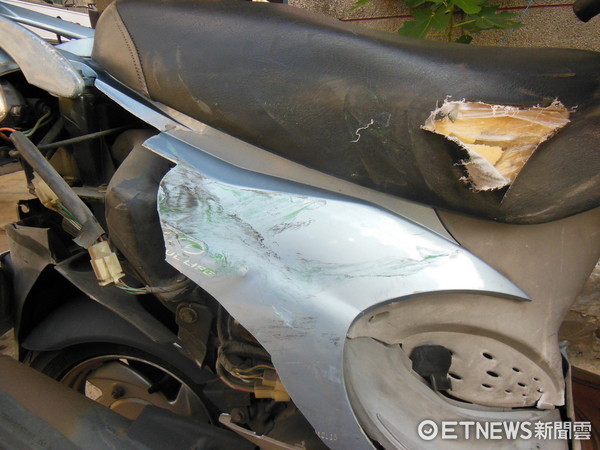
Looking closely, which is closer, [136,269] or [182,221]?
[182,221]

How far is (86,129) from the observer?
113 cm

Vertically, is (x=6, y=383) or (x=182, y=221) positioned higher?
(x=182, y=221)

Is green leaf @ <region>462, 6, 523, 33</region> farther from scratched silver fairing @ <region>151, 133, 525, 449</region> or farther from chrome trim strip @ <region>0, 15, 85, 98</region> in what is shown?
chrome trim strip @ <region>0, 15, 85, 98</region>

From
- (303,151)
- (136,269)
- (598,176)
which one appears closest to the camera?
(598,176)

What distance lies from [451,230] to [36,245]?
1.15 metres

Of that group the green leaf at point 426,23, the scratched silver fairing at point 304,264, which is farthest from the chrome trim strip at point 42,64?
the green leaf at point 426,23

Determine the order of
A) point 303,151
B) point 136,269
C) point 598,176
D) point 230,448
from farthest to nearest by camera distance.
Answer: point 230,448 < point 136,269 < point 303,151 < point 598,176

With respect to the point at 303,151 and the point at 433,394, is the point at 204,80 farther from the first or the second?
the point at 433,394

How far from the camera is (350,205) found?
2.78ft

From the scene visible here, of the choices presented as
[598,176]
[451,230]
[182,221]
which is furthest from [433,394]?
[182,221]

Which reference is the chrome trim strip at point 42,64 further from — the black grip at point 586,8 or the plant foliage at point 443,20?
the plant foliage at point 443,20

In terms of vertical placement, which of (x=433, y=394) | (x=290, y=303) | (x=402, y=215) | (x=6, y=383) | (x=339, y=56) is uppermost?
(x=339, y=56)

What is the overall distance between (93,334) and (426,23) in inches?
86.1

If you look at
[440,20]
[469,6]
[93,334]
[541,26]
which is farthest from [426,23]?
[93,334]
